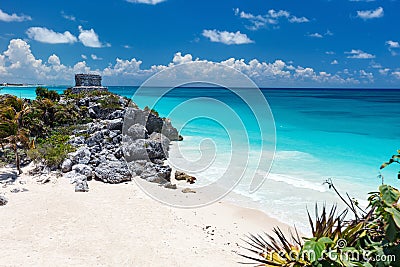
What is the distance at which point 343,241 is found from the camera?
280 cm

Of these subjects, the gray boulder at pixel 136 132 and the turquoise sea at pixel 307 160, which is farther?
the gray boulder at pixel 136 132

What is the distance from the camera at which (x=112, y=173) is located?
38.2ft

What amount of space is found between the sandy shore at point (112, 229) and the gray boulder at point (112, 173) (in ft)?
2.26

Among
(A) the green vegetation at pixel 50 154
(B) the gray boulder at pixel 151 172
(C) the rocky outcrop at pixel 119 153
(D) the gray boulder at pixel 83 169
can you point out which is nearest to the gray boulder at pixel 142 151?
(C) the rocky outcrop at pixel 119 153

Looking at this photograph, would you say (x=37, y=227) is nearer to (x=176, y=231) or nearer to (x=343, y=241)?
(x=176, y=231)

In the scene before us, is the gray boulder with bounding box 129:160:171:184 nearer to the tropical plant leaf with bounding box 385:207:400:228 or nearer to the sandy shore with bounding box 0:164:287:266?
the sandy shore with bounding box 0:164:287:266

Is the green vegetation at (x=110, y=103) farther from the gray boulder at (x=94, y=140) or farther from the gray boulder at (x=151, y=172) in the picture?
the gray boulder at (x=151, y=172)

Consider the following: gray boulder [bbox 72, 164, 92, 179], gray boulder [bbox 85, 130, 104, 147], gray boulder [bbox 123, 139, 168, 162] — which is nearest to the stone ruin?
gray boulder [bbox 85, 130, 104, 147]

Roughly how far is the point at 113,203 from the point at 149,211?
4.13 ft

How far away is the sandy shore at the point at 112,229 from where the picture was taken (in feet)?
21.0

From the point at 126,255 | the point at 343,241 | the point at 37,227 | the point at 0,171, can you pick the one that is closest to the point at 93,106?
the point at 0,171

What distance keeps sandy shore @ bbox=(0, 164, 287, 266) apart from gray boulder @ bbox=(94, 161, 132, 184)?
69cm

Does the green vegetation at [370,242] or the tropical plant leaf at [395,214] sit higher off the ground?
the tropical plant leaf at [395,214]

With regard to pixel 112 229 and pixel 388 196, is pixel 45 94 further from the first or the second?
pixel 388 196
